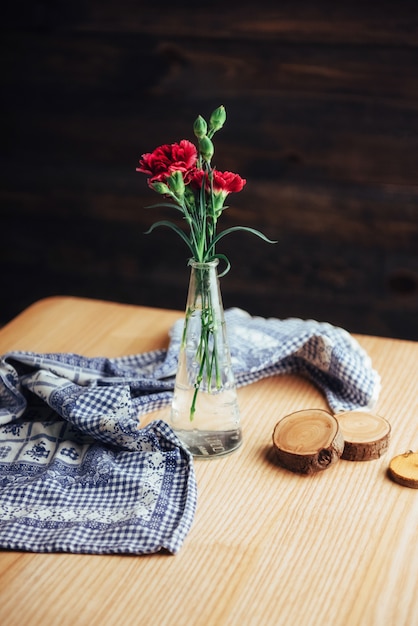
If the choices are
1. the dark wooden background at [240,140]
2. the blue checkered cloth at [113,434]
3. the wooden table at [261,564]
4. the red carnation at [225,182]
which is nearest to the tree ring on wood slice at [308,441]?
the wooden table at [261,564]

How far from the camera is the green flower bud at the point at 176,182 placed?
109 centimetres

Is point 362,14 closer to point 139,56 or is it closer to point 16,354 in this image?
point 139,56

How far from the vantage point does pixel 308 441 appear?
119 centimetres

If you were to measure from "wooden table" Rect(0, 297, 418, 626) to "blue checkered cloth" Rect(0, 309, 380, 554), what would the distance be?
3 centimetres

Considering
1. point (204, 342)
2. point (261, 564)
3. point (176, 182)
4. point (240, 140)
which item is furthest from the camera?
point (240, 140)

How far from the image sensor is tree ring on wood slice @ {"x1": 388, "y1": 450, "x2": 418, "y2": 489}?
114 centimetres

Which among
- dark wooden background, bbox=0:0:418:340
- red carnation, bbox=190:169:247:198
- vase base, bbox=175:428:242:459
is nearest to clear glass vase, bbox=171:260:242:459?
vase base, bbox=175:428:242:459

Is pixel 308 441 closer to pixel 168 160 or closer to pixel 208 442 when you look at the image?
pixel 208 442

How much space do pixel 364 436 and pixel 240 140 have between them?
5.42 feet

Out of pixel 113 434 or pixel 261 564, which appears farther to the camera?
pixel 113 434

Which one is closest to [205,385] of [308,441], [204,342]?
[204,342]

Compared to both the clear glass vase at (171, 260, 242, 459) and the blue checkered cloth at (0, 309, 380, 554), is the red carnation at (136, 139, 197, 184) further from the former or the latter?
the blue checkered cloth at (0, 309, 380, 554)

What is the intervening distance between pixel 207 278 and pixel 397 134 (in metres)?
1.55

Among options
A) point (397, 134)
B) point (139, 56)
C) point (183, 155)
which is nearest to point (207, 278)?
point (183, 155)
